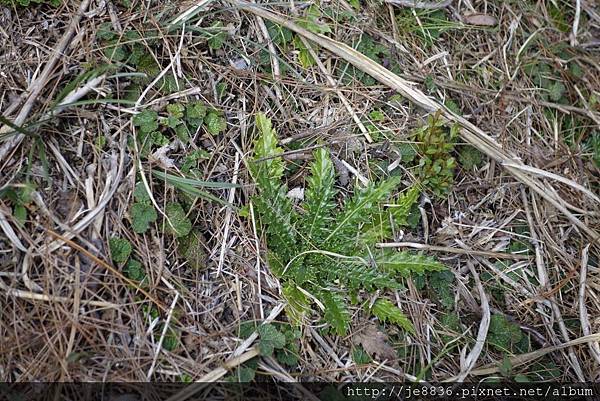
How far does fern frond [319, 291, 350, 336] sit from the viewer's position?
2.17m

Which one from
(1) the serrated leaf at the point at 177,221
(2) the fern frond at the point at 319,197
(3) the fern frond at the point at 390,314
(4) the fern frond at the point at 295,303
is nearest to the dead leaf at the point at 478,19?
(2) the fern frond at the point at 319,197

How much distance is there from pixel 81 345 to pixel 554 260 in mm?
2148

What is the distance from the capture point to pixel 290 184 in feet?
7.99

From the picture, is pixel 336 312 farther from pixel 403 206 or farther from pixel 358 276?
pixel 403 206

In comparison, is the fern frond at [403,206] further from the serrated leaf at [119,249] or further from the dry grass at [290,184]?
the serrated leaf at [119,249]

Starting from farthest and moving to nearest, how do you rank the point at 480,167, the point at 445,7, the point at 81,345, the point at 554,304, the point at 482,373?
1. the point at 445,7
2. the point at 480,167
3. the point at 554,304
4. the point at 482,373
5. the point at 81,345

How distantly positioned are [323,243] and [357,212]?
20cm

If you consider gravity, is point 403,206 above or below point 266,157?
below

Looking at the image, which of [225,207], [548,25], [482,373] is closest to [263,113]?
[225,207]

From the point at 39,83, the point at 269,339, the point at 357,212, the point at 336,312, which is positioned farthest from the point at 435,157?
the point at 39,83

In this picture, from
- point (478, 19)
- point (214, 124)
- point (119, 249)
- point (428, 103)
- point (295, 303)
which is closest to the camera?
point (119, 249)

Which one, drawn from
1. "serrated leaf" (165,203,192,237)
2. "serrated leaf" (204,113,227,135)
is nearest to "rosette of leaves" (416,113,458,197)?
"serrated leaf" (204,113,227,135)

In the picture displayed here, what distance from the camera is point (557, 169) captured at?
9.09ft

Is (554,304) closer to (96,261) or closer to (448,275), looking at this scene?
(448,275)
